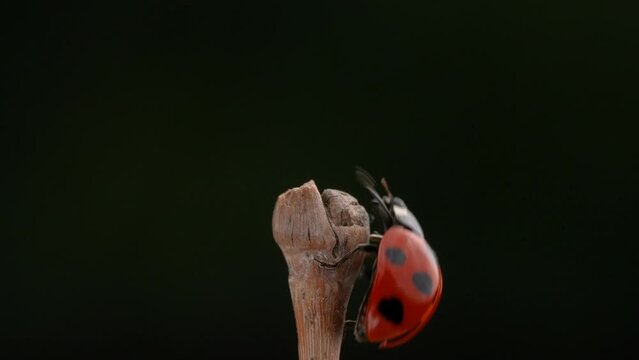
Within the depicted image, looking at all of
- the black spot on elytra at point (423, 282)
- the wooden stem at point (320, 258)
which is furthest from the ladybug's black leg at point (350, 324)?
the black spot on elytra at point (423, 282)

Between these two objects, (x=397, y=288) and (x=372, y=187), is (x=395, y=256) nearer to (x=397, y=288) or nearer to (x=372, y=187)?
(x=397, y=288)

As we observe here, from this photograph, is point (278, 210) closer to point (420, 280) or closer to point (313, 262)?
point (313, 262)

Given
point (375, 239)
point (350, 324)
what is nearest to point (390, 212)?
point (375, 239)

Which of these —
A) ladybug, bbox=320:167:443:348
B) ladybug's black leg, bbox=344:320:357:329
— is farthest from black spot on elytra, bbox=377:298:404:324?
ladybug's black leg, bbox=344:320:357:329

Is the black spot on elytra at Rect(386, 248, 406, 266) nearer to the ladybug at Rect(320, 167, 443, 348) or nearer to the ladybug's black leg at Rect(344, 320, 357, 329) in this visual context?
the ladybug at Rect(320, 167, 443, 348)

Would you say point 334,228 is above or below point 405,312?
above

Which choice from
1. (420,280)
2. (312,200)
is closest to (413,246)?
(420,280)

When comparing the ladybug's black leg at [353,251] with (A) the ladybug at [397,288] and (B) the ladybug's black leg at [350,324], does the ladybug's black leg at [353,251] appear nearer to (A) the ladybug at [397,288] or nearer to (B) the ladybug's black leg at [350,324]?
(A) the ladybug at [397,288]

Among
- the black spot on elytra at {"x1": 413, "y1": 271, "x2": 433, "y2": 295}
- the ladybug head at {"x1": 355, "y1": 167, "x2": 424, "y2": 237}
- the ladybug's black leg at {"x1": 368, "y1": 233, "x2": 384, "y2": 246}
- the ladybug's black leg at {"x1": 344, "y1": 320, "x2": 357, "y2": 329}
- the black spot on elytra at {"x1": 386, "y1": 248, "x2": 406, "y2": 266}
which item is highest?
the ladybug head at {"x1": 355, "y1": 167, "x2": 424, "y2": 237}

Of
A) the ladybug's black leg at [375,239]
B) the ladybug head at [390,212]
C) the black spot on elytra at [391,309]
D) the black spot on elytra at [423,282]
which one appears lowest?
the black spot on elytra at [391,309]
